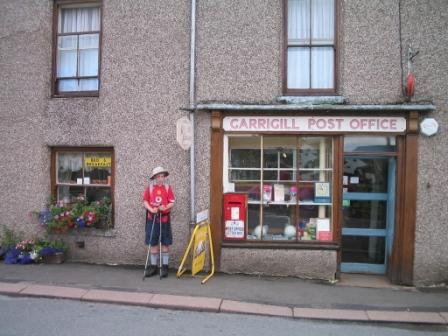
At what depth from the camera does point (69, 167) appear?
7.97 meters

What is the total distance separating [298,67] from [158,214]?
3520 millimetres

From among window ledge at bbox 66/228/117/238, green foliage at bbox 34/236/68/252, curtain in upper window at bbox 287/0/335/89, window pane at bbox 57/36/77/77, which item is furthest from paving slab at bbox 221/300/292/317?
window pane at bbox 57/36/77/77

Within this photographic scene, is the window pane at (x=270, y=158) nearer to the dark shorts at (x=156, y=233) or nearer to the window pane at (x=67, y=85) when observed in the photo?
the dark shorts at (x=156, y=233)

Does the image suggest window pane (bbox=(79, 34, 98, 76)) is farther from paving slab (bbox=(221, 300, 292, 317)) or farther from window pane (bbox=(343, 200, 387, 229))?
window pane (bbox=(343, 200, 387, 229))

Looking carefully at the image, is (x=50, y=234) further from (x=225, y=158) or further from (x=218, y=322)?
(x=218, y=322)

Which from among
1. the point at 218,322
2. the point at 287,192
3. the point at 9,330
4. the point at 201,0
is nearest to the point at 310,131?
the point at 287,192

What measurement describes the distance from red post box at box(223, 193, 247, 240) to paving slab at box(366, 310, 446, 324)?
2507mm

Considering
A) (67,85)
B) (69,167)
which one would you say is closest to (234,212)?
(69,167)

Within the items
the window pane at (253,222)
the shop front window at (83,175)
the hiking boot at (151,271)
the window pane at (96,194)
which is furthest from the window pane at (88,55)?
the window pane at (253,222)

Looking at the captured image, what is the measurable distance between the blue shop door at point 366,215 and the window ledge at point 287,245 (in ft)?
1.85

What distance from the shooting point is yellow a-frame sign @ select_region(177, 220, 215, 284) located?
674cm

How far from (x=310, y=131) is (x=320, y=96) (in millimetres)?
643

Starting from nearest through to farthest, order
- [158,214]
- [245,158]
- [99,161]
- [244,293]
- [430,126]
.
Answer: [244,293]
[430,126]
[158,214]
[245,158]
[99,161]

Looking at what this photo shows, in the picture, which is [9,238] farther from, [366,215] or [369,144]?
[369,144]
